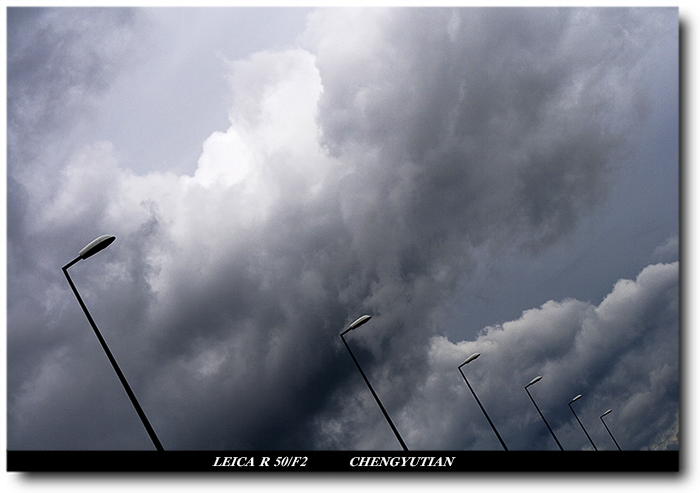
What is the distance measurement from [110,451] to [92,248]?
565 centimetres

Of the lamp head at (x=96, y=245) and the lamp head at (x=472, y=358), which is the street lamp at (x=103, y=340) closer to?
the lamp head at (x=96, y=245)

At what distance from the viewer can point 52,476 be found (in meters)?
10.9

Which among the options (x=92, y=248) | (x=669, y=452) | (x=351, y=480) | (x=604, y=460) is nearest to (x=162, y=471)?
(x=351, y=480)

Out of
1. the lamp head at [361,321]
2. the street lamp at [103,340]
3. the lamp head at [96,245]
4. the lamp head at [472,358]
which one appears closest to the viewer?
the street lamp at [103,340]

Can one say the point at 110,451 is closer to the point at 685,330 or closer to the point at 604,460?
the point at 604,460

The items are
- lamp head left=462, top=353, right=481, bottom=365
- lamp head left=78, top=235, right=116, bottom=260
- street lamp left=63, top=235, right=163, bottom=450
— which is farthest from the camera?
lamp head left=462, top=353, right=481, bottom=365
